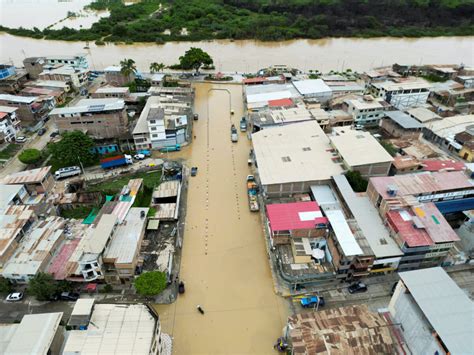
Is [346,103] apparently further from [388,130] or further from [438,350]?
[438,350]

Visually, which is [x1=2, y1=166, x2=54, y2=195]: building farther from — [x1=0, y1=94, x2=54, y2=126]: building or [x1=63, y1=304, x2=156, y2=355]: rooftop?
[x1=0, y1=94, x2=54, y2=126]: building

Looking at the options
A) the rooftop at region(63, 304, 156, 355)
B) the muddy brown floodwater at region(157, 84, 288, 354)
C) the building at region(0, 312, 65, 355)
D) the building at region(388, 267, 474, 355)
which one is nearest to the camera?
the building at region(388, 267, 474, 355)

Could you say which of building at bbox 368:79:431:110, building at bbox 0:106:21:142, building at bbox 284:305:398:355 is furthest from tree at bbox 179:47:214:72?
building at bbox 284:305:398:355

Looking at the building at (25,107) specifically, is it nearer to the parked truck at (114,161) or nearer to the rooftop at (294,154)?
the parked truck at (114,161)

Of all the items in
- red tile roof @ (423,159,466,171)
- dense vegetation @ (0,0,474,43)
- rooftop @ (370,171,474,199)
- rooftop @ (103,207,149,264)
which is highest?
dense vegetation @ (0,0,474,43)

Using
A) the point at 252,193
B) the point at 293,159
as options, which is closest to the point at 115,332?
the point at 252,193

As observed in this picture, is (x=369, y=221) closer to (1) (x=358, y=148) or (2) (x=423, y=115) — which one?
(1) (x=358, y=148)

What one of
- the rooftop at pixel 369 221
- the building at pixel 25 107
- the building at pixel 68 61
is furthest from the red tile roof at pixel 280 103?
the building at pixel 68 61

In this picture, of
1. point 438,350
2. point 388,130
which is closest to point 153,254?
point 438,350
